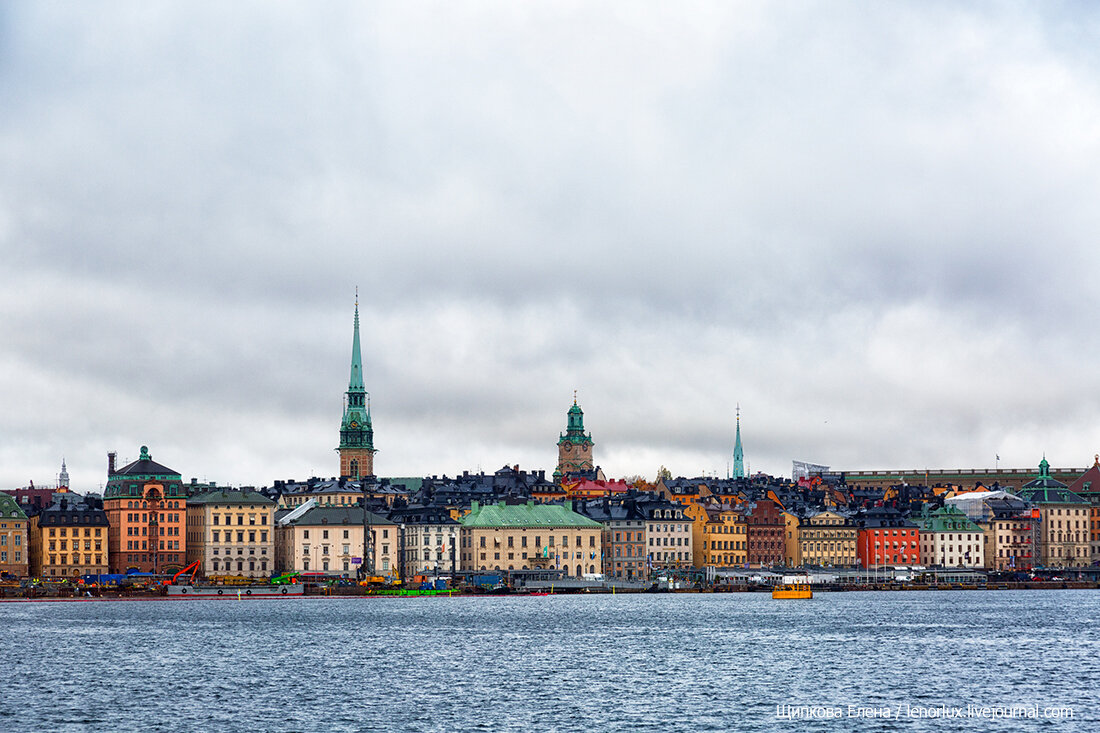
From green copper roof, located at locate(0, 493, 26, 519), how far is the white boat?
22.4 m

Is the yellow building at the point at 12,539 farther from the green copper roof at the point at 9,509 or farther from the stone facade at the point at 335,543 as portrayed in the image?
the stone facade at the point at 335,543

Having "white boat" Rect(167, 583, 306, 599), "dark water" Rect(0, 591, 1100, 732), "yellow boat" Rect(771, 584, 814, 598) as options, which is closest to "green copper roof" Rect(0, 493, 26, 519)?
"white boat" Rect(167, 583, 306, 599)

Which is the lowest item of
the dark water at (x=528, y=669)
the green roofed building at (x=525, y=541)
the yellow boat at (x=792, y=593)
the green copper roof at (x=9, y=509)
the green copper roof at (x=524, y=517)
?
the yellow boat at (x=792, y=593)

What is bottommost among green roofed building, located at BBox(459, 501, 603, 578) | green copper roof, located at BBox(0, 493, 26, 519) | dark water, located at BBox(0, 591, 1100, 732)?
dark water, located at BBox(0, 591, 1100, 732)

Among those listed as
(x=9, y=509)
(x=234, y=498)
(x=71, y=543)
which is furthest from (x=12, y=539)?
(x=234, y=498)

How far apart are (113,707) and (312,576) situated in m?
110

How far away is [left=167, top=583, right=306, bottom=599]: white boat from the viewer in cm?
16012

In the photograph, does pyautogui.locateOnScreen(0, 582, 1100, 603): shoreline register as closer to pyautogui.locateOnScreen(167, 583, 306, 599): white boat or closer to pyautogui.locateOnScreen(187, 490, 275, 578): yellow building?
pyautogui.locateOnScreen(167, 583, 306, 599): white boat

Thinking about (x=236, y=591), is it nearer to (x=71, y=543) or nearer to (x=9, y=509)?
(x=71, y=543)

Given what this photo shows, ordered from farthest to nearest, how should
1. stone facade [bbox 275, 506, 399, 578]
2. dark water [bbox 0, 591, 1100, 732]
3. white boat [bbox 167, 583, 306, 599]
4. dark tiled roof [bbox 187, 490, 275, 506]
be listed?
dark tiled roof [bbox 187, 490, 275, 506]
stone facade [bbox 275, 506, 399, 578]
white boat [bbox 167, 583, 306, 599]
dark water [bbox 0, 591, 1100, 732]

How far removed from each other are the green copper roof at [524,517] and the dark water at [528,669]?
5317 cm

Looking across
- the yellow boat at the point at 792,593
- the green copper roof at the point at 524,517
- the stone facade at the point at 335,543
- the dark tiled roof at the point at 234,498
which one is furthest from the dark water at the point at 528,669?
the green copper roof at the point at 524,517

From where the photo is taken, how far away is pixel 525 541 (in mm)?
185500

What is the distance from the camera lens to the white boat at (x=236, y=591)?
160125 millimetres
